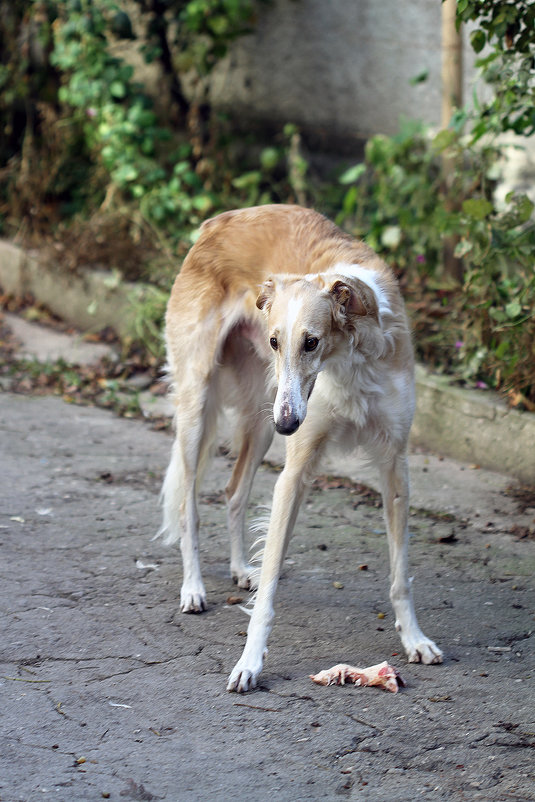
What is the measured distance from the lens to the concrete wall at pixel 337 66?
24.8 feet

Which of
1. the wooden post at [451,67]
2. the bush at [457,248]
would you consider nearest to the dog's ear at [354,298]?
the bush at [457,248]

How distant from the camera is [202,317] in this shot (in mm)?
3773

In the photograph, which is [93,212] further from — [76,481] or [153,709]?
[153,709]

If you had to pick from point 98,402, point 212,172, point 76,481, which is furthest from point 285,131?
point 76,481

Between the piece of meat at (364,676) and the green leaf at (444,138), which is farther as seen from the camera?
the green leaf at (444,138)

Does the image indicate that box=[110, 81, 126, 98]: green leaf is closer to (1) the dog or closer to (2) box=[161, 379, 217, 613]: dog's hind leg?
(1) the dog

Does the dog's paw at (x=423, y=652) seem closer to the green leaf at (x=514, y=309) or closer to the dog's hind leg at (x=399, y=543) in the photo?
the dog's hind leg at (x=399, y=543)

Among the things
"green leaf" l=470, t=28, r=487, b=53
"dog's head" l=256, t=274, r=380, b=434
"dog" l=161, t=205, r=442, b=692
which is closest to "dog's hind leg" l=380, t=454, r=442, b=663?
"dog" l=161, t=205, r=442, b=692

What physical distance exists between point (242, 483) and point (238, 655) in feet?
3.18

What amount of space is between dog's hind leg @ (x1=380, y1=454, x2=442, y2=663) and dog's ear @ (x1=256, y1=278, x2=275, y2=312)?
2.32ft

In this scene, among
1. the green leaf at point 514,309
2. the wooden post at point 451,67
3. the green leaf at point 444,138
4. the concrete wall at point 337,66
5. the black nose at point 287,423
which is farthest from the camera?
the concrete wall at point 337,66

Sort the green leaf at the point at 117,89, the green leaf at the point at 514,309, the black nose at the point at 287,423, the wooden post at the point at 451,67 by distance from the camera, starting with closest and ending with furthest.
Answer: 1. the black nose at the point at 287,423
2. the green leaf at the point at 514,309
3. the wooden post at the point at 451,67
4. the green leaf at the point at 117,89

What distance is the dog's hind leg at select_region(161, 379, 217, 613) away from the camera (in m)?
3.72

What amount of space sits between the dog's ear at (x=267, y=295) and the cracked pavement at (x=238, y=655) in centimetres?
118
